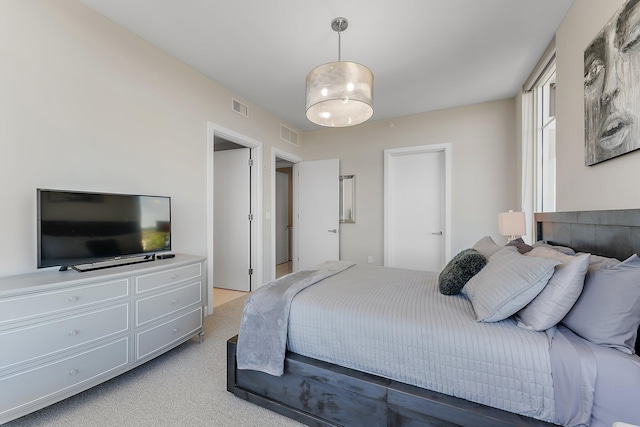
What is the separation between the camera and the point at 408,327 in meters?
1.27

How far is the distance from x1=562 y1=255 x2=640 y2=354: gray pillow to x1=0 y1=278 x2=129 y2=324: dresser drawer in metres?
2.51

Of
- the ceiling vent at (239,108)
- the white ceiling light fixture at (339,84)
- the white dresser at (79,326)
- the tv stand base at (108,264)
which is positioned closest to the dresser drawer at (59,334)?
the white dresser at (79,326)

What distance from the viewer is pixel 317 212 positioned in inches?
181

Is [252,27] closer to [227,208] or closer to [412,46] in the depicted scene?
[412,46]

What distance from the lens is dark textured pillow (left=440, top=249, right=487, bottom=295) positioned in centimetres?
167

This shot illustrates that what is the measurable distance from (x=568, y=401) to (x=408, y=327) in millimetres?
605

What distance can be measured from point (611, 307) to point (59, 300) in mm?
2657

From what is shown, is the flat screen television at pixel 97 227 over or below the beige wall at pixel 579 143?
below

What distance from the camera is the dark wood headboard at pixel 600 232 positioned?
124 centimetres

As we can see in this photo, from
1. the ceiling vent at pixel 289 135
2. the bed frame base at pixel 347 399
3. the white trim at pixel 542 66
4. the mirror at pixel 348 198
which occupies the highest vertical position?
the white trim at pixel 542 66

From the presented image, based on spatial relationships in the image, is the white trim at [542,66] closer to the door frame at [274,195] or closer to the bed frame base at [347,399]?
the bed frame base at [347,399]

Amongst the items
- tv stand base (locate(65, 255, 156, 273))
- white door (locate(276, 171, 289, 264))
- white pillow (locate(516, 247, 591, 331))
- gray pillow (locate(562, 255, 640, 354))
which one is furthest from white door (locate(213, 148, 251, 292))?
gray pillow (locate(562, 255, 640, 354))

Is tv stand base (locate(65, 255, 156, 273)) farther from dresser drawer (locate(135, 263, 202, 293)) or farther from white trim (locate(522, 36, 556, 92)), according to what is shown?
white trim (locate(522, 36, 556, 92))

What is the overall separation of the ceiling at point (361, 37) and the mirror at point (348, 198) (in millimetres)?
1598
